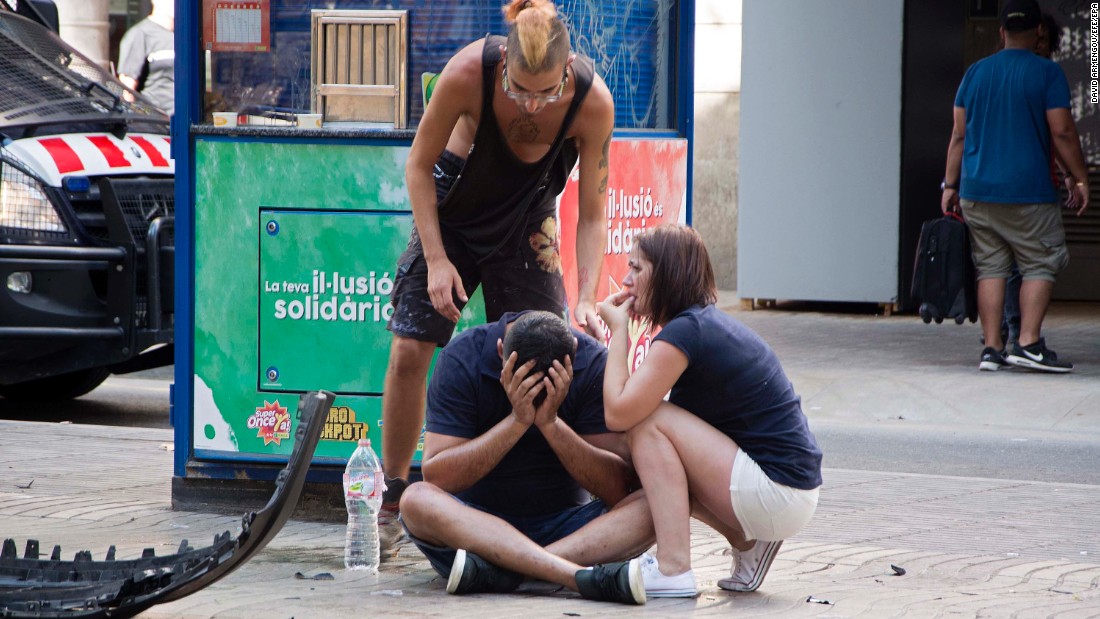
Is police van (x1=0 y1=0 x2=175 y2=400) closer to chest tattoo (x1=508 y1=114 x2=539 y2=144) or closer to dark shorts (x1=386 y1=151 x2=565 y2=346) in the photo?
dark shorts (x1=386 y1=151 x2=565 y2=346)

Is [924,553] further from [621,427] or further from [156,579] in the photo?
[156,579]

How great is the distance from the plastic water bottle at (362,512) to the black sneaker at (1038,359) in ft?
16.7

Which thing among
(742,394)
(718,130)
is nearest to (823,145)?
(718,130)

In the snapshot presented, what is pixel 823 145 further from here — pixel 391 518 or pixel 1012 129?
pixel 391 518

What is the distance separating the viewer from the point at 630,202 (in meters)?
5.75

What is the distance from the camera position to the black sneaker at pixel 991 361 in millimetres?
8945

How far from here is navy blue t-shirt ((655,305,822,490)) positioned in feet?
14.6

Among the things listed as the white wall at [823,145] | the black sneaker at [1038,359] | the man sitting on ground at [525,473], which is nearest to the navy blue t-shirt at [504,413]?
the man sitting on ground at [525,473]

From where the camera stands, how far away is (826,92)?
11438 millimetres

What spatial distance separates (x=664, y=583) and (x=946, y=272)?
5.21 m

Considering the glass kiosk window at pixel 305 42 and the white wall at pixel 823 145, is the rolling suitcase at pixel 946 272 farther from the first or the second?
the glass kiosk window at pixel 305 42

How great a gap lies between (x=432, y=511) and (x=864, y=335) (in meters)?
6.62

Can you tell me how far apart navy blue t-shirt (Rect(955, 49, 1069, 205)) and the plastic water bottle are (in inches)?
202

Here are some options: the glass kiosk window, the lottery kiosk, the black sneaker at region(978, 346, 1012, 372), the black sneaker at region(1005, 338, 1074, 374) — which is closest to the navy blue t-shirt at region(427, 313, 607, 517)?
the lottery kiosk
